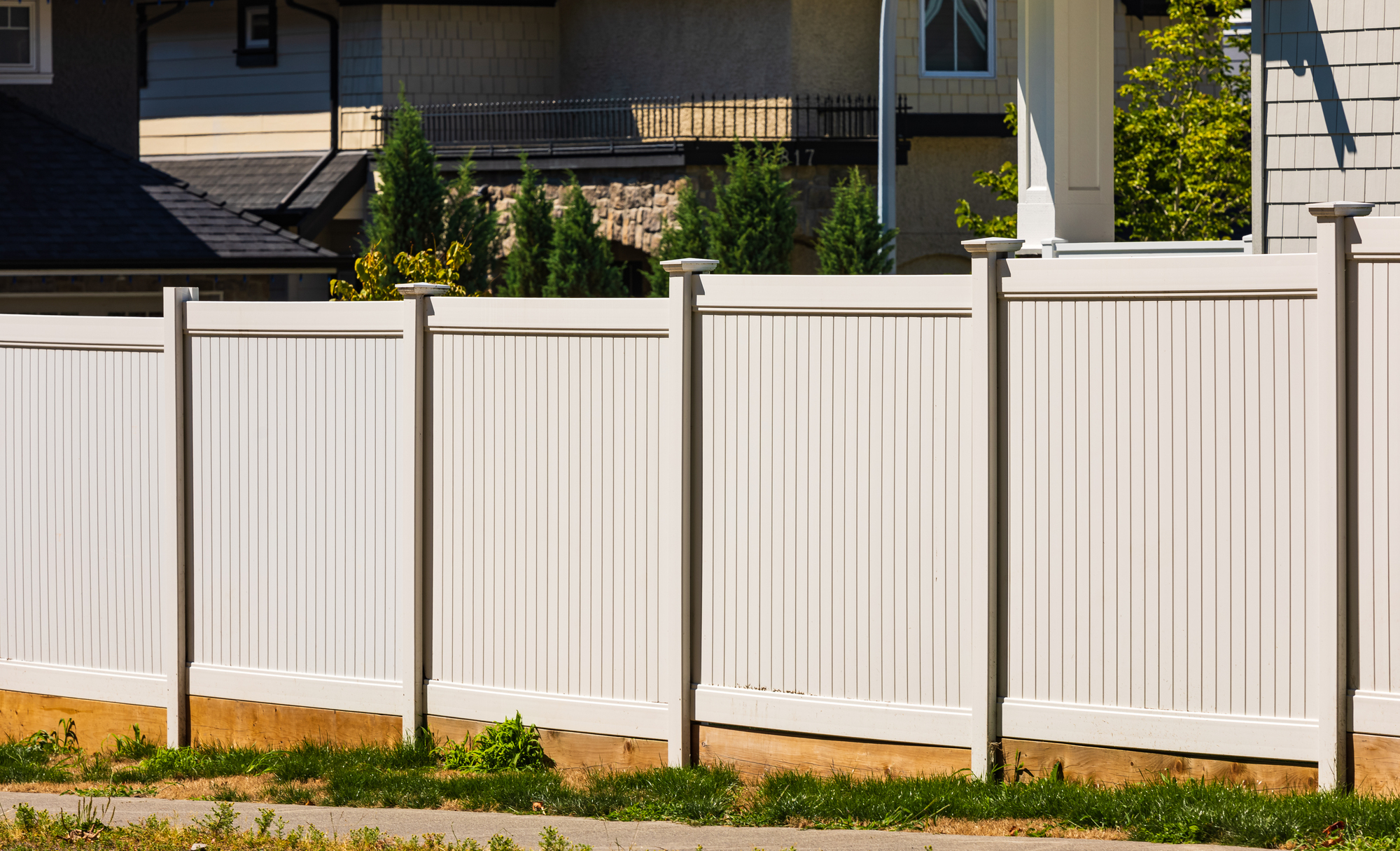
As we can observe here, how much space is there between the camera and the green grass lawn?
5.43m

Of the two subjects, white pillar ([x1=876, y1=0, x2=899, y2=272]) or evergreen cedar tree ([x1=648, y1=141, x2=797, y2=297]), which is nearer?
white pillar ([x1=876, y1=0, x2=899, y2=272])

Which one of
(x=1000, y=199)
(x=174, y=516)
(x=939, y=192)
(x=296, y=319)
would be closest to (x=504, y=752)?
(x=174, y=516)

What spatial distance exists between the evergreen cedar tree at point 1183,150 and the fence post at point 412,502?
12.0m

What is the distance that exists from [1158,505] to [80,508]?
17.4 ft

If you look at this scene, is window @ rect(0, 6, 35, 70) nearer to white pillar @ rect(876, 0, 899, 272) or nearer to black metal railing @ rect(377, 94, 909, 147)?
black metal railing @ rect(377, 94, 909, 147)

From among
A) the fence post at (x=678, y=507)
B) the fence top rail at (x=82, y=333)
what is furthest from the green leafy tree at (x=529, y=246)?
the fence post at (x=678, y=507)

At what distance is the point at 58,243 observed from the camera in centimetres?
1492

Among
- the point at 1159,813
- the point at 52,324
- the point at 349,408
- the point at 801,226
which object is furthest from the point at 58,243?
the point at 1159,813

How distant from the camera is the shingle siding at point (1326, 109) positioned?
29.2 ft

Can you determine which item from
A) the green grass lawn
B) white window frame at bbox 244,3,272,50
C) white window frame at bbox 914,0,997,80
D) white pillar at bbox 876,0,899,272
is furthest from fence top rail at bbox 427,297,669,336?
white window frame at bbox 244,3,272,50

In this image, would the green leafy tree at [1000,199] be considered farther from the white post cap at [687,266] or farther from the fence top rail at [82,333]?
the fence top rail at [82,333]

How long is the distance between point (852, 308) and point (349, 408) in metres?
2.51

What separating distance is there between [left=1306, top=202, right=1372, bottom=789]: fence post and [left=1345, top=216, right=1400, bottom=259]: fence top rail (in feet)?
0.09

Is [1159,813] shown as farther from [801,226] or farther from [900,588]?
[801,226]
